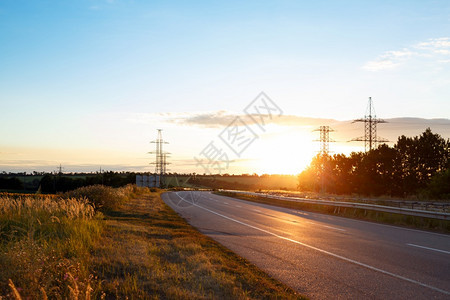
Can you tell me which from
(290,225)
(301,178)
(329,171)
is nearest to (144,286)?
(290,225)

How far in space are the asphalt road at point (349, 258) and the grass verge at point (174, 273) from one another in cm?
69

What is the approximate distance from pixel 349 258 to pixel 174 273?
16.2ft

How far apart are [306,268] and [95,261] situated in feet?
15.5

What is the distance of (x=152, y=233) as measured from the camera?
13.8 metres

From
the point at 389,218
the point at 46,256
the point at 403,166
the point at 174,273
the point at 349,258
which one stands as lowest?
the point at 389,218

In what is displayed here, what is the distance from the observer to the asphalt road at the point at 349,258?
7255 millimetres

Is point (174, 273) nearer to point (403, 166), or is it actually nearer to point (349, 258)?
point (349, 258)

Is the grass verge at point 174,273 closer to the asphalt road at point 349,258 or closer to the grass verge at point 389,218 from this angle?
the asphalt road at point 349,258

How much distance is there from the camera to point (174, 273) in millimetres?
7621

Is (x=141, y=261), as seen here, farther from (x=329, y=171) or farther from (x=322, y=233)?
(x=329, y=171)

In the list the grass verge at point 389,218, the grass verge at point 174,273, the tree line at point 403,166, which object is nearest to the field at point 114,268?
the grass verge at point 174,273

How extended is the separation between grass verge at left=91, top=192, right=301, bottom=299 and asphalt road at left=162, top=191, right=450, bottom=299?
69cm

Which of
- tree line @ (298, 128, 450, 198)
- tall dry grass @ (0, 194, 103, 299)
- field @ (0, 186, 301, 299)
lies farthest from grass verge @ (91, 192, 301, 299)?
tree line @ (298, 128, 450, 198)

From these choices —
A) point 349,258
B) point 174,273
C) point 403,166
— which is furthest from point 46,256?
point 403,166
